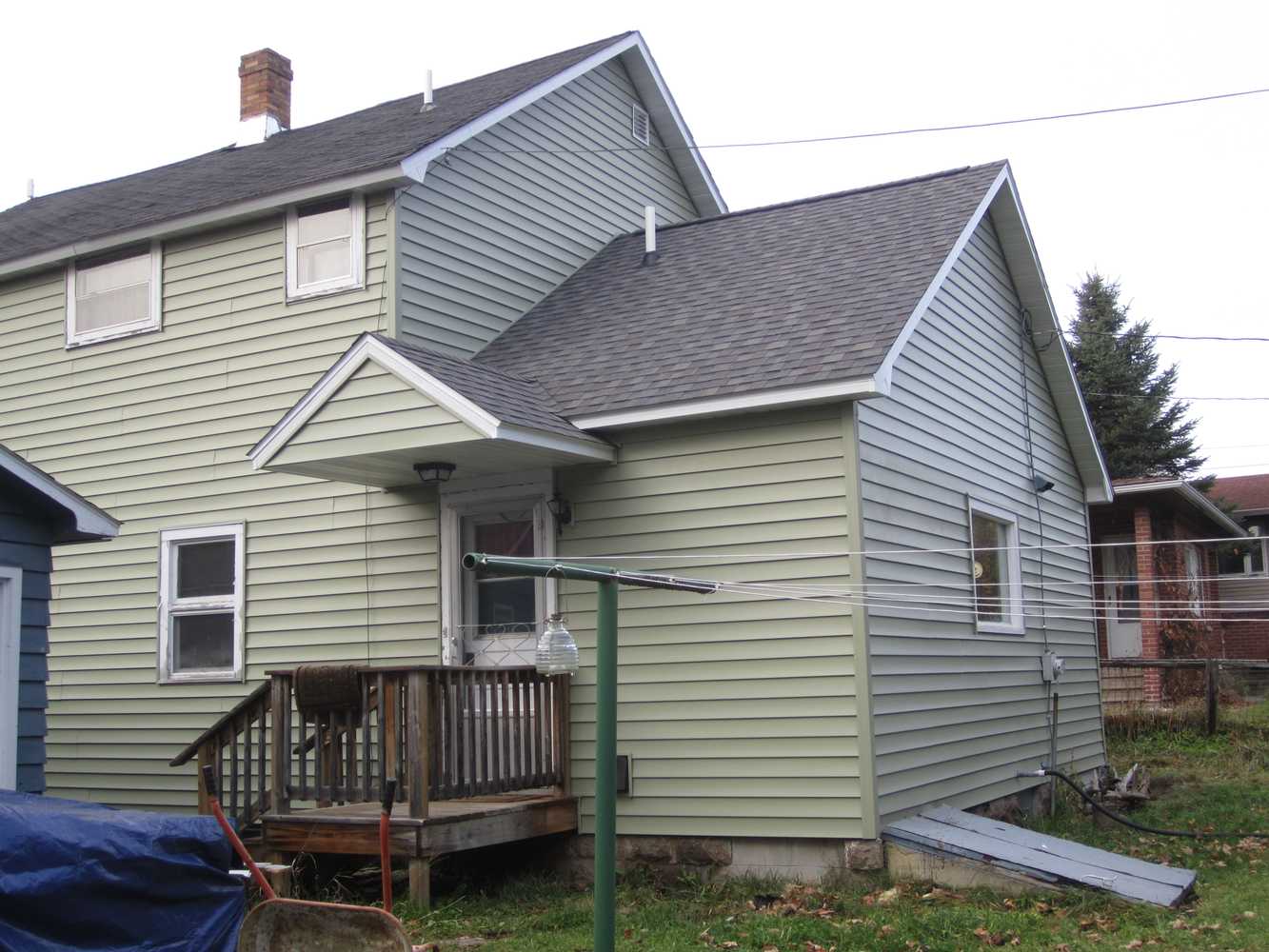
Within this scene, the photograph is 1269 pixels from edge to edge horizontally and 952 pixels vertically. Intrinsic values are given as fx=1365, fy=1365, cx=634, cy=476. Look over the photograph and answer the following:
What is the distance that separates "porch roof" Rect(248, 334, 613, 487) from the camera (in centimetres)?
901

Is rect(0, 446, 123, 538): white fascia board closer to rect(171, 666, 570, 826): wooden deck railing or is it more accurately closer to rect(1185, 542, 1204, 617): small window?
rect(171, 666, 570, 826): wooden deck railing

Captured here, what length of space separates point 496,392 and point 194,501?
3.82 meters

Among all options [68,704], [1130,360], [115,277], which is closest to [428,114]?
[115,277]

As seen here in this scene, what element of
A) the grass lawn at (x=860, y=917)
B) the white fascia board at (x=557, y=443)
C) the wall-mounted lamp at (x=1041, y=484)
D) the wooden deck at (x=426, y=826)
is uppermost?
the wall-mounted lamp at (x=1041, y=484)

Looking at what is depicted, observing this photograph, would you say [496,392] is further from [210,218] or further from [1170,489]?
[1170,489]

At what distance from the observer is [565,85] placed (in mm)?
13648

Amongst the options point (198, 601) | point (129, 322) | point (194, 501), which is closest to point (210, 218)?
point (129, 322)

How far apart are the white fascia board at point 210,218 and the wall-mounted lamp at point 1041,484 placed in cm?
666

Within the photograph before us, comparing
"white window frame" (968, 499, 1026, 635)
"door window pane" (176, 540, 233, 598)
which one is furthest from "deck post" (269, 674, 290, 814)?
"white window frame" (968, 499, 1026, 635)

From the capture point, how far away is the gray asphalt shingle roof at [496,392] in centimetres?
909

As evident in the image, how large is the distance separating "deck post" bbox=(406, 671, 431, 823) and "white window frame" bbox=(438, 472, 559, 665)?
1693mm

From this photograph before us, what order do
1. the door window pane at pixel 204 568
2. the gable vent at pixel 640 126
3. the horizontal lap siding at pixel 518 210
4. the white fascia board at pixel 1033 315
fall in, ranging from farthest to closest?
the gable vent at pixel 640 126 < the door window pane at pixel 204 568 < the horizontal lap siding at pixel 518 210 < the white fascia board at pixel 1033 315

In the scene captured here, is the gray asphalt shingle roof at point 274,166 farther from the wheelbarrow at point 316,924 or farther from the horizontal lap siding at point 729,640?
the wheelbarrow at point 316,924

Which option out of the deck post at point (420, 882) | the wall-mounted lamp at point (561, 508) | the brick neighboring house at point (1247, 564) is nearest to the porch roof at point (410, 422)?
the wall-mounted lamp at point (561, 508)
